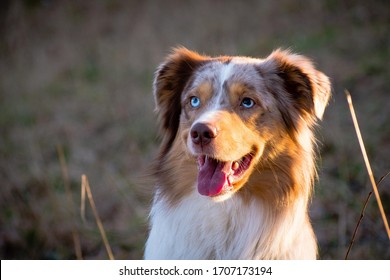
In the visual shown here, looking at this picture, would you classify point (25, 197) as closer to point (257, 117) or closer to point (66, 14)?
point (257, 117)

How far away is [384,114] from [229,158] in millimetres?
5008

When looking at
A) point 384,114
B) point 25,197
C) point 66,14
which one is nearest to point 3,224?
point 25,197

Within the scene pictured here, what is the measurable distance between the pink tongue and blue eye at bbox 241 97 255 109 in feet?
1.47

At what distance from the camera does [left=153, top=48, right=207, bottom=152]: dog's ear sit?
4.36 meters

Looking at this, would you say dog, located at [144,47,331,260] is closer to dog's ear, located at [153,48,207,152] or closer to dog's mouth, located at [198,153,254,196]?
dog's mouth, located at [198,153,254,196]

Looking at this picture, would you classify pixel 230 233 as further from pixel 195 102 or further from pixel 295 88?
pixel 295 88

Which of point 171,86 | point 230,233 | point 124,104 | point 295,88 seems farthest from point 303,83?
point 124,104

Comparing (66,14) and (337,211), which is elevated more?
(66,14)

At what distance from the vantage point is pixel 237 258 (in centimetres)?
383

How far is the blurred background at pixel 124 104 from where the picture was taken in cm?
688

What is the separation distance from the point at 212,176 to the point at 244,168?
226 mm

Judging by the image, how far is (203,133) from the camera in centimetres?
353

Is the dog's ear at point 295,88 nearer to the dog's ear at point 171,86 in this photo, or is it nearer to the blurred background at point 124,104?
the dog's ear at point 171,86

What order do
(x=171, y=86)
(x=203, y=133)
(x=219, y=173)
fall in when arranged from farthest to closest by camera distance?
(x=171, y=86) → (x=219, y=173) → (x=203, y=133)
